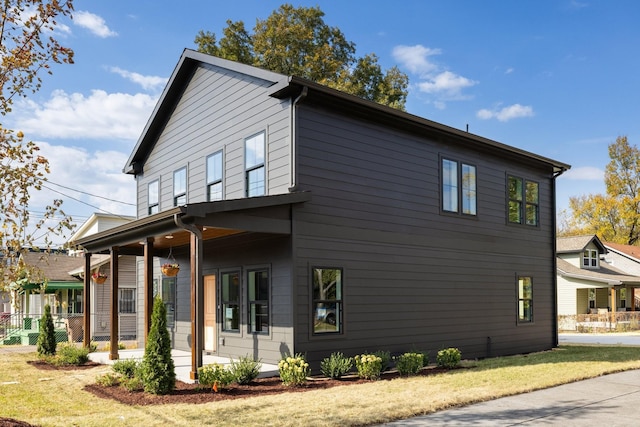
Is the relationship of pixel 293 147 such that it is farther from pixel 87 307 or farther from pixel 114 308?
pixel 87 307

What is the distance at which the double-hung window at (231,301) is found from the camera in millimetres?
13406

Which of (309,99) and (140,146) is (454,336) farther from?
(140,146)

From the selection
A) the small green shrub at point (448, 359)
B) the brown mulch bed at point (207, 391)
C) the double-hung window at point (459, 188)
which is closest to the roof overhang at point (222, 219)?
the brown mulch bed at point (207, 391)

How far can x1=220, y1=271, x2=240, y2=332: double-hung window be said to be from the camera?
13406mm

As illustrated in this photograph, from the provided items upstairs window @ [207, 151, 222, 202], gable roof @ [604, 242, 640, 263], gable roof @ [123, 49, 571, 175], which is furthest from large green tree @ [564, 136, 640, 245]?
upstairs window @ [207, 151, 222, 202]

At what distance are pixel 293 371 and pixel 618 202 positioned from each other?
48.1 meters

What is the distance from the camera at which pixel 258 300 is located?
41.3 ft

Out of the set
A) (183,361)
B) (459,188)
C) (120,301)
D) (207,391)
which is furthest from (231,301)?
(120,301)

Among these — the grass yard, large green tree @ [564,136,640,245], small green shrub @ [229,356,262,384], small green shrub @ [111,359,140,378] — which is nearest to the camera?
the grass yard

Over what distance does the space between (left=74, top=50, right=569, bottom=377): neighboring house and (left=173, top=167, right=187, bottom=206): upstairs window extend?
9cm

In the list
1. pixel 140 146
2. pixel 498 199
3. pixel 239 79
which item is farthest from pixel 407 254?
pixel 140 146

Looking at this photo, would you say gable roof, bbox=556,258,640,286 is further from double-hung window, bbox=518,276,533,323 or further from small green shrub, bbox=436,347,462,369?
small green shrub, bbox=436,347,462,369

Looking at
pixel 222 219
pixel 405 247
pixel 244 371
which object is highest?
pixel 222 219

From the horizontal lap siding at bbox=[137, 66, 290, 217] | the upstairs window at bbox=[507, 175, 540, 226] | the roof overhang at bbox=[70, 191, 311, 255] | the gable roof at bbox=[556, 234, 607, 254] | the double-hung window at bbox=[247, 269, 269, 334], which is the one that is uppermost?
the horizontal lap siding at bbox=[137, 66, 290, 217]
